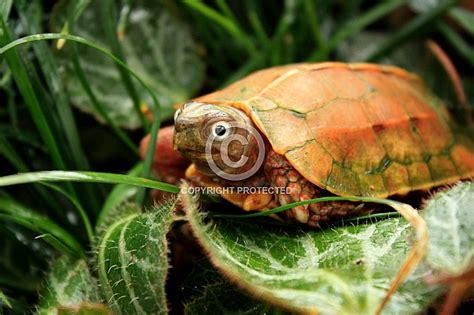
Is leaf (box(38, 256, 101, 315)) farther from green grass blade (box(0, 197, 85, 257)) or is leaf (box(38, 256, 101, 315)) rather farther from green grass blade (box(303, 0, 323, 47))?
green grass blade (box(303, 0, 323, 47))

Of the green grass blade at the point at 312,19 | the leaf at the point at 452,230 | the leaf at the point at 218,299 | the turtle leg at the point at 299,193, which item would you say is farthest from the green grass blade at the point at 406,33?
the leaf at the point at 218,299

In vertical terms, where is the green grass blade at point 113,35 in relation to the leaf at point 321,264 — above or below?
above

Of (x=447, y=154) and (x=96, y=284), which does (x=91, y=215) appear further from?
(x=447, y=154)

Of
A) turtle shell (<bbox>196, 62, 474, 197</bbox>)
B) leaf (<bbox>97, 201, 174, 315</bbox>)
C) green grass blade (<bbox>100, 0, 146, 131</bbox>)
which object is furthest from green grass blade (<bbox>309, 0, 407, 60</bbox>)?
leaf (<bbox>97, 201, 174, 315</bbox>)

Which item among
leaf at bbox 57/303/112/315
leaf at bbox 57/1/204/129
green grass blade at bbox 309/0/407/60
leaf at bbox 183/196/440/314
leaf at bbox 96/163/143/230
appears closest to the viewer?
leaf at bbox 183/196/440/314

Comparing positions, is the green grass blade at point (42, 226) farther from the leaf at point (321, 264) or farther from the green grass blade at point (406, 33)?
the green grass blade at point (406, 33)

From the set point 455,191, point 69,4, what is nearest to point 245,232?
point 455,191
